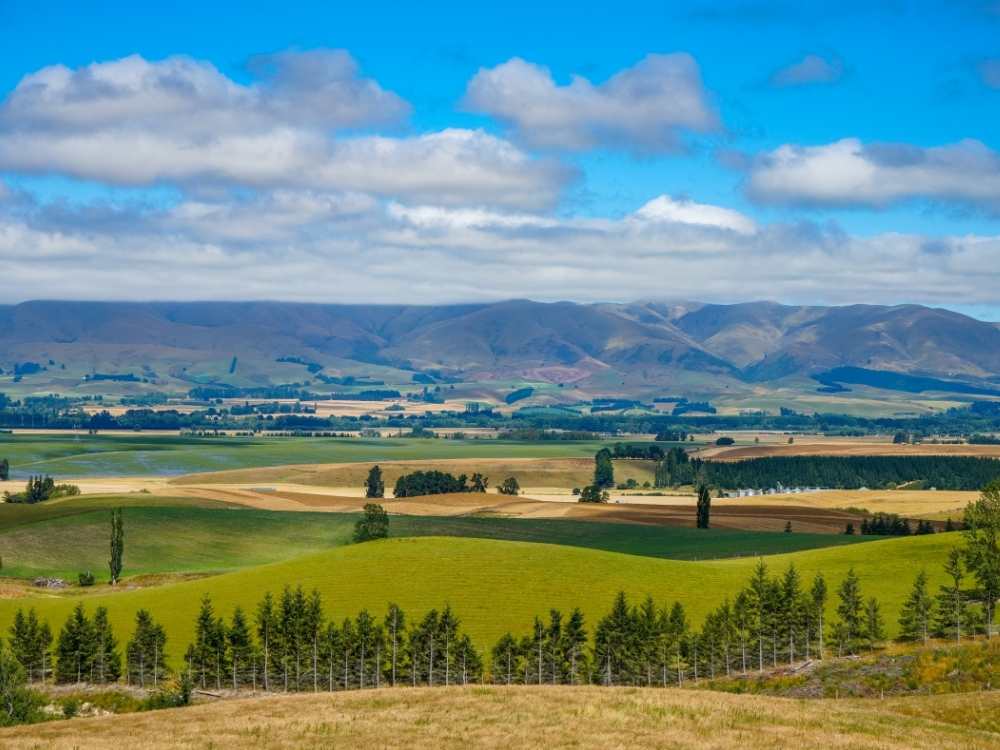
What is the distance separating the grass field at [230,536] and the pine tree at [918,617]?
52954mm

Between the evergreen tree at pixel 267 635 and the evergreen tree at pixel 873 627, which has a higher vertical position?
the evergreen tree at pixel 873 627

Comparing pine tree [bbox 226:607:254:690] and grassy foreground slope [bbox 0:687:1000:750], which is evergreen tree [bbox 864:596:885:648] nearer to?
grassy foreground slope [bbox 0:687:1000:750]

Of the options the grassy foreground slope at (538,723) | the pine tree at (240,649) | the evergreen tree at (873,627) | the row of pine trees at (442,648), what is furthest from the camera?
the pine tree at (240,649)

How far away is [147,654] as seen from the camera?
90625mm

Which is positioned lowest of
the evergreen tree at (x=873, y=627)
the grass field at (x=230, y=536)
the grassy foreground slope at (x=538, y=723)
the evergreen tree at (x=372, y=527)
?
the grass field at (x=230, y=536)

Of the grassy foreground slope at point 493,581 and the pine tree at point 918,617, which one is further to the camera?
the grassy foreground slope at point 493,581

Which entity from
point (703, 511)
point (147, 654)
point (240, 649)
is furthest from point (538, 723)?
point (703, 511)

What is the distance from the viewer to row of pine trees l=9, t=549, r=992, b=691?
292ft

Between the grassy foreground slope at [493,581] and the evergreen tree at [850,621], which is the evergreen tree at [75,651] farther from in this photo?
the evergreen tree at [850,621]

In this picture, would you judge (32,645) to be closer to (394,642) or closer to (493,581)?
(394,642)

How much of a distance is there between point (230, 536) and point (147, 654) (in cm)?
8097

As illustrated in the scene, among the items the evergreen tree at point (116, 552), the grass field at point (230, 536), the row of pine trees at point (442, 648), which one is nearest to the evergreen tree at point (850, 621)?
the row of pine trees at point (442, 648)

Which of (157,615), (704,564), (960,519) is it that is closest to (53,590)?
(157,615)

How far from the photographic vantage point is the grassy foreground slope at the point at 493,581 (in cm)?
10369
